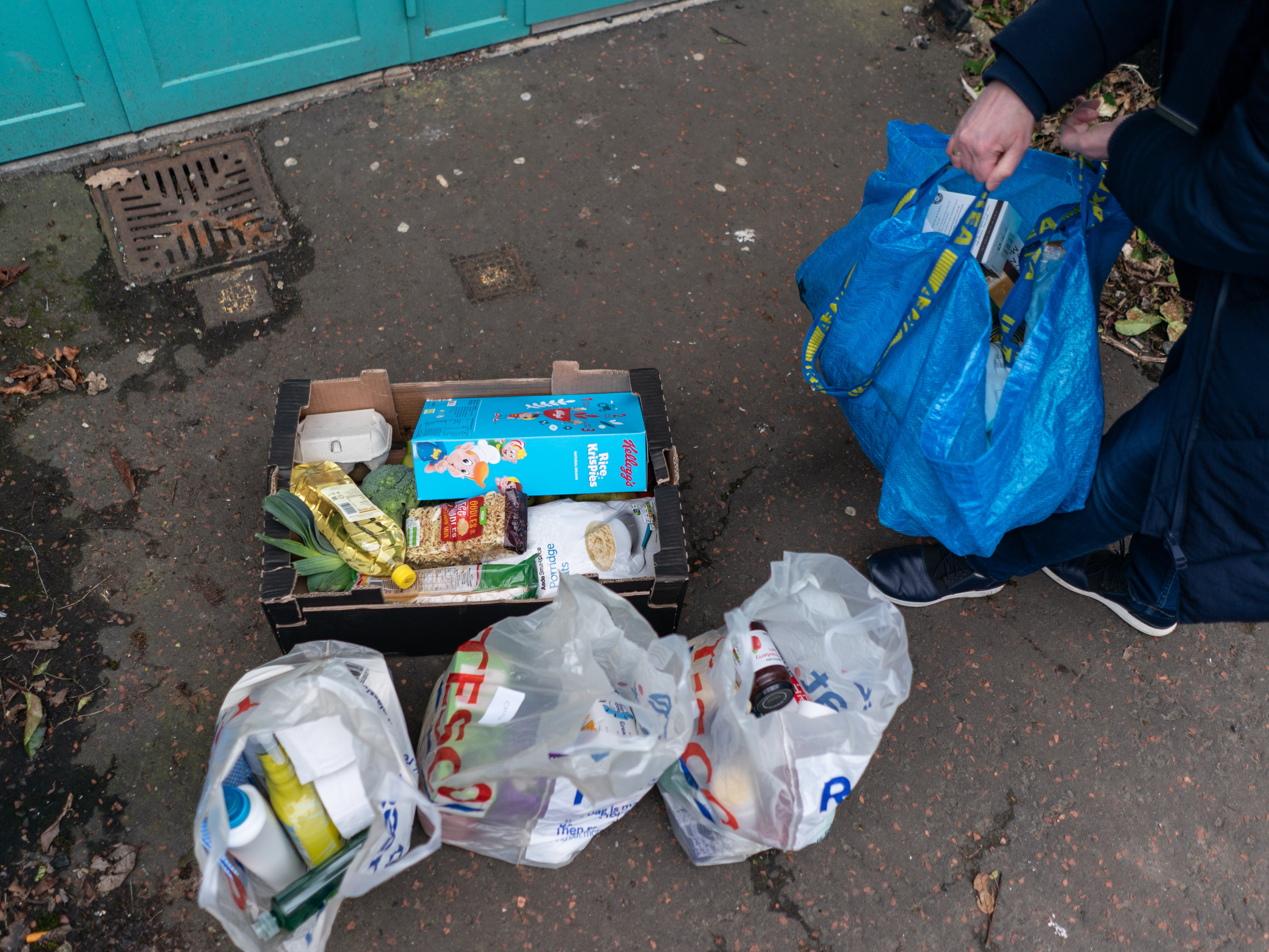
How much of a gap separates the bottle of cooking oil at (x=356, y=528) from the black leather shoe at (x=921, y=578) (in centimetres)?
127

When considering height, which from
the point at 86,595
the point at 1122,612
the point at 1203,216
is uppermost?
the point at 1203,216

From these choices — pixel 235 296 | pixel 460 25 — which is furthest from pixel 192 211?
pixel 460 25

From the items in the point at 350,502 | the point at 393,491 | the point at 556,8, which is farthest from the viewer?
the point at 556,8

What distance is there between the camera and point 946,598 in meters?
2.20

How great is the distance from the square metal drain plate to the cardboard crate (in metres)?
0.71

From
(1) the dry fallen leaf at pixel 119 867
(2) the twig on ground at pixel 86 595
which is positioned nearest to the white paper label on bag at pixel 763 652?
(1) the dry fallen leaf at pixel 119 867

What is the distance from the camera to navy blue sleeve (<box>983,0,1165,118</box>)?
4.51 feet

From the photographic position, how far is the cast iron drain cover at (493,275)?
2.66 m

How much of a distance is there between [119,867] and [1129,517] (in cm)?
229

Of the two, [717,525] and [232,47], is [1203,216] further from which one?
[232,47]

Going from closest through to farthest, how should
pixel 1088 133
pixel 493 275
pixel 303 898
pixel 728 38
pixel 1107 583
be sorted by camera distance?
pixel 303 898 < pixel 1088 133 < pixel 1107 583 < pixel 493 275 < pixel 728 38

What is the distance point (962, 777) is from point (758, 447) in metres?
1.06

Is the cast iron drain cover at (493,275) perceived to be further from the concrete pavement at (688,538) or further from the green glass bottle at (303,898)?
the green glass bottle at (303,898)

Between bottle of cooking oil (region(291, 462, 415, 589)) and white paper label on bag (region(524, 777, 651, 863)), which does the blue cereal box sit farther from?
white paper label on bag (region(524, 777, 651, 863))
